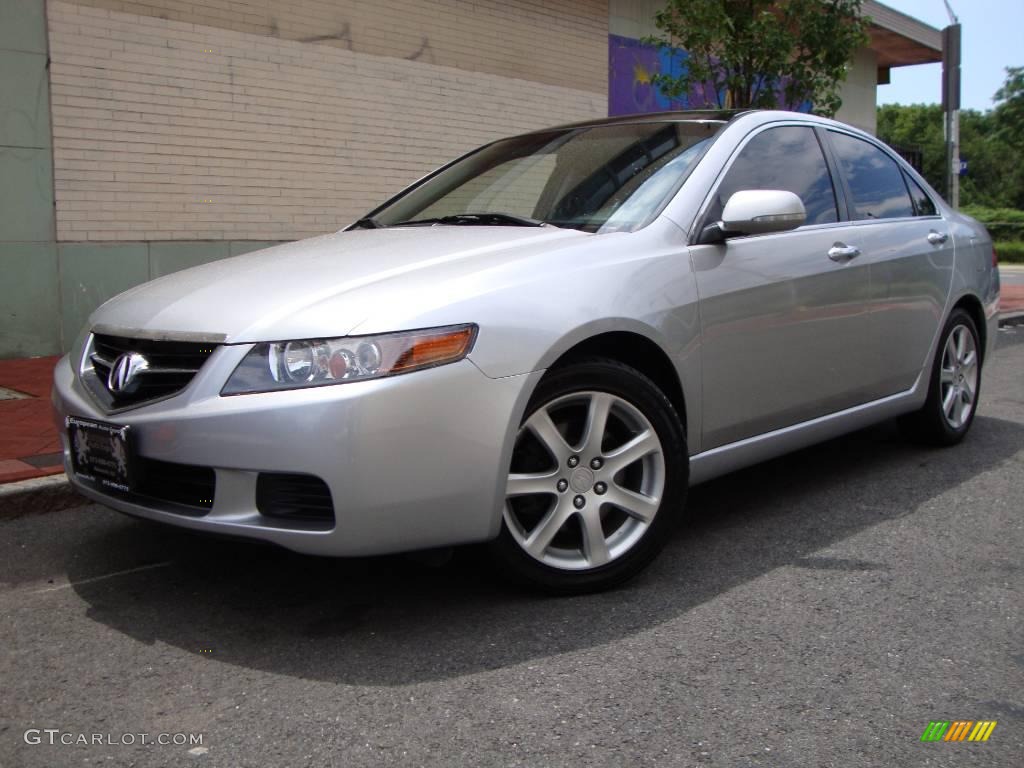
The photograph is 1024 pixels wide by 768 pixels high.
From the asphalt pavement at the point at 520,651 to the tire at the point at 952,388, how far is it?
1.06 metres

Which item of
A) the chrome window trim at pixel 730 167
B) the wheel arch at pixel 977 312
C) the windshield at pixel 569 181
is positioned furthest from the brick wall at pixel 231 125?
the wheel arch at pixel 977 312

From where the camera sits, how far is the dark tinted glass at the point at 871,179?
4.79m

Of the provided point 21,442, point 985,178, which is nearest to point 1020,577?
point 21,442

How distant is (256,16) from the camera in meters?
9.28

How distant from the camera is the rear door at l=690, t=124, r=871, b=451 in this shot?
3.79 metres

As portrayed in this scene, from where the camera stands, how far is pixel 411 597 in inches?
134

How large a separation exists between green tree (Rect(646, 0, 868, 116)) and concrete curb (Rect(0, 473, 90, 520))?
6756mm

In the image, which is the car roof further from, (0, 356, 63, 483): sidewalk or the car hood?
(0, 356, 63, 483): sidewalk

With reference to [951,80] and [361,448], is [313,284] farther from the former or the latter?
[951,80]

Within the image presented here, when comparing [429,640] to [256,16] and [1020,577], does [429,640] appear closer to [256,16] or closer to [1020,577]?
[1020,577]

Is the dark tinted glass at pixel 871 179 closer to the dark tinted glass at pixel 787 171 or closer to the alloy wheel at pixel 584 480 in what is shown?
the dark tinted glass at pixel 787 171

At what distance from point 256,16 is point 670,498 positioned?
7.32m

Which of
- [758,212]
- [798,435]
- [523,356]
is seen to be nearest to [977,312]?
[798,435]

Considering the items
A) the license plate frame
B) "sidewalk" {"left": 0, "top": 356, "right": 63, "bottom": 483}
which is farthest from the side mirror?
"sidewalk" {"left": 0, "top": 356, "right": 63, "bottom": 483}
